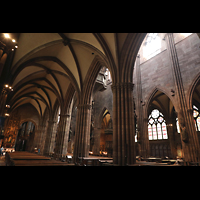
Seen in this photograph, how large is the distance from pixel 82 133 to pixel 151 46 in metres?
13.2

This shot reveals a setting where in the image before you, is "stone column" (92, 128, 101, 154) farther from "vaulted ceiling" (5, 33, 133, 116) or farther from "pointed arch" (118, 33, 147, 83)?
"pointed arch" (118, 33, 147, 83)

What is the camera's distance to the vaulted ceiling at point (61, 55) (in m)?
9.05

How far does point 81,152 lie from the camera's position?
1075 cm

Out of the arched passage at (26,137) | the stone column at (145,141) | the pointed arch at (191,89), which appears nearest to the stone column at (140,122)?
the stone column at (145,141)

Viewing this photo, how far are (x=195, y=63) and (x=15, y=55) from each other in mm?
14248

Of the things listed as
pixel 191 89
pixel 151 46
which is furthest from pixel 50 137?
pixel 151 46

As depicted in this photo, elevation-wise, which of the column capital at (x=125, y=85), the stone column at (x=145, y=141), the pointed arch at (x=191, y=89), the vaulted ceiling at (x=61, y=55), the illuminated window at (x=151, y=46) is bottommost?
the stone column at (x=145, y=141)

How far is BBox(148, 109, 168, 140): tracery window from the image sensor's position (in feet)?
67.2

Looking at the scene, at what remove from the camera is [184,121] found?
449 inches

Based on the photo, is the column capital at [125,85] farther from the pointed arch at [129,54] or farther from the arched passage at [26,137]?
the arched passage at [26,137]

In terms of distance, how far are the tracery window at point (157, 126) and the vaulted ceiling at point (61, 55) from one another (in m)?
13.7

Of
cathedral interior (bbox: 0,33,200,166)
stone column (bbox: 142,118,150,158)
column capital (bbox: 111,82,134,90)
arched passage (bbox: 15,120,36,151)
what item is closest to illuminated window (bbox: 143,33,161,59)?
cathedral interior (bbox: 0,33,200,166)

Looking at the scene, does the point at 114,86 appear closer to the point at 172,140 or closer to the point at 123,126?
the point at 123,126

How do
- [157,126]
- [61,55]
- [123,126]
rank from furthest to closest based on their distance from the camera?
[157,126]
[61,55]
[123,126]
